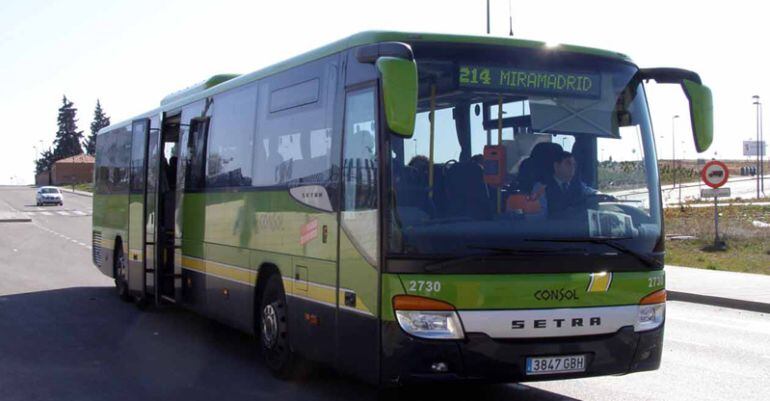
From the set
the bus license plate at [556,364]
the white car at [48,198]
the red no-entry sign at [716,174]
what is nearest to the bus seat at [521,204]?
the bus license plate at [556,364]

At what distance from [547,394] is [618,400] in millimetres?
625

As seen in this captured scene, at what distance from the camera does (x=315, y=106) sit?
8.24 m

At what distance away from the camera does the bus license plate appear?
6.81 meters

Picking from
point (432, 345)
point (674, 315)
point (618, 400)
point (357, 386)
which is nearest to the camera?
point (432, 345)

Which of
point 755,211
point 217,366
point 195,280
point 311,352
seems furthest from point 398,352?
point 755,211

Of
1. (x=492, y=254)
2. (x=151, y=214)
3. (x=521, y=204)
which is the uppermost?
(x=521, y=204)

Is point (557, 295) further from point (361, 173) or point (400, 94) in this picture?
point (400, 94)

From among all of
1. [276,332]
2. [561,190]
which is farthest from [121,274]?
[561,190]

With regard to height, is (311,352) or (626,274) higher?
(626,274)

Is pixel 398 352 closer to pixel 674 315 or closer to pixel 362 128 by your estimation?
pixel 362 128

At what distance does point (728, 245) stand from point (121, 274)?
697 inches

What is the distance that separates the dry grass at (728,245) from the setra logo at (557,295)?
15320mm

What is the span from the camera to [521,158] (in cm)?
708

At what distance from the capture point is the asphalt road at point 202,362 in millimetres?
8250
